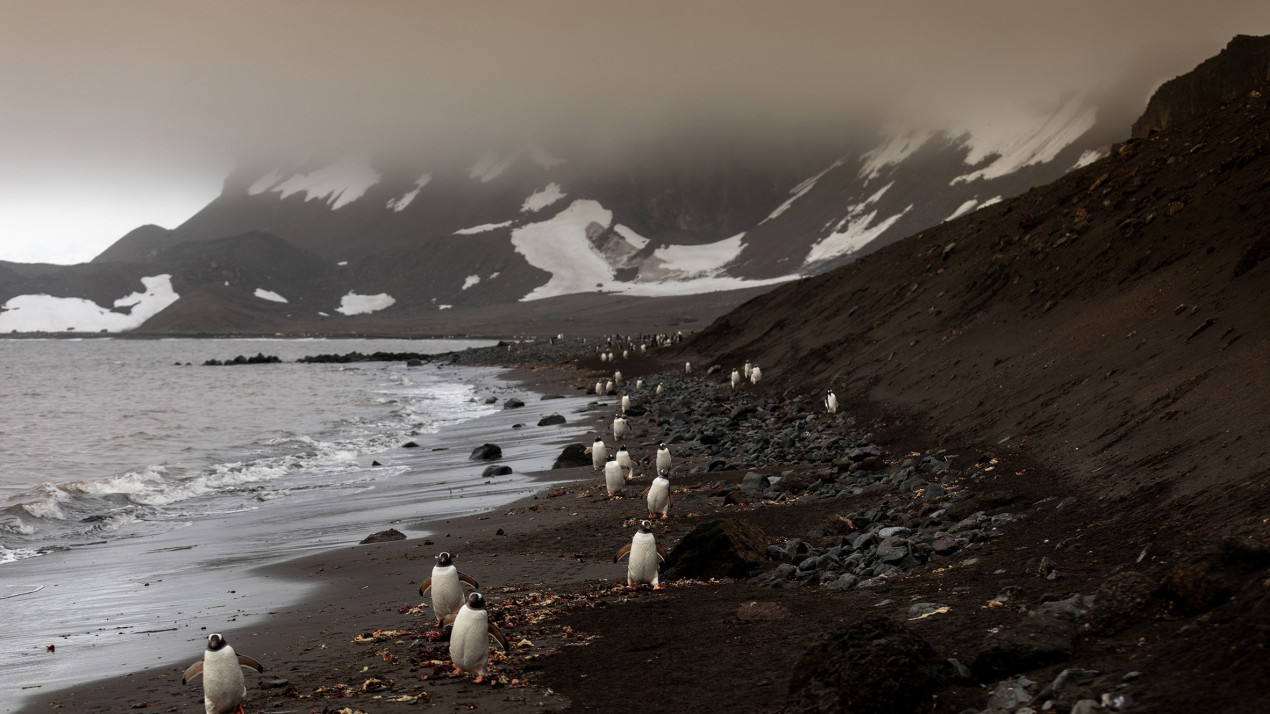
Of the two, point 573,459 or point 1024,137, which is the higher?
point 1024,137

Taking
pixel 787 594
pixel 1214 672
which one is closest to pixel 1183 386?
pixel 787 594

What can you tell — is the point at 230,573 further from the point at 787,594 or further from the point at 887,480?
the point at 887,480

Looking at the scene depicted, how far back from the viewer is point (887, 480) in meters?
13.7

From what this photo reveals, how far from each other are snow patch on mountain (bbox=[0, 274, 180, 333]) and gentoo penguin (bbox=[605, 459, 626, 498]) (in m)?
198

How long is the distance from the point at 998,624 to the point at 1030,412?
8.20 metres

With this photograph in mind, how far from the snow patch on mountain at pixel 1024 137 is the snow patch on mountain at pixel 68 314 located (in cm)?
15588

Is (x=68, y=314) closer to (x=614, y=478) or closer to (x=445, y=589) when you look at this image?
(x=614, y=478)

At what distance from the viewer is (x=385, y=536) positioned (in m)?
13.7

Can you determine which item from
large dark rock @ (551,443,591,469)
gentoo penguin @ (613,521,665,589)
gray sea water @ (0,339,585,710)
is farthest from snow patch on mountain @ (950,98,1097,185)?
gentoo penguin @ (613,521,665,589)

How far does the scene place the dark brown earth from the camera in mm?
5727

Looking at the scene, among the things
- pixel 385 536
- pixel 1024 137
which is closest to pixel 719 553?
pixel 385 536

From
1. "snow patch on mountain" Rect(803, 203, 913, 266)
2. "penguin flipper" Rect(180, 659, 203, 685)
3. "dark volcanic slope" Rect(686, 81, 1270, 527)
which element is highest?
"snow patch on mountain" Rect(803, 203, 913, 266)

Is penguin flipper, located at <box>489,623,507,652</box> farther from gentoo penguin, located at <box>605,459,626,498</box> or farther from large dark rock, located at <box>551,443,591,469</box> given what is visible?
large dark rock, located at <box>551,443,591,469</box>

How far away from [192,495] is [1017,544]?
17.2 metres
